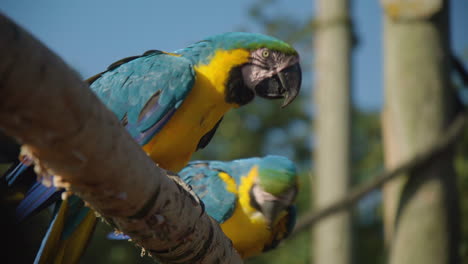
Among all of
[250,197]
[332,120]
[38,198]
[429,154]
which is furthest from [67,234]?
[332,120]

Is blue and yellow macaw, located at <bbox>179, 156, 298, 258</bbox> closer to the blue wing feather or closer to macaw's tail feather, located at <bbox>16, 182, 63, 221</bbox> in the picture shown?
the blue wing feather

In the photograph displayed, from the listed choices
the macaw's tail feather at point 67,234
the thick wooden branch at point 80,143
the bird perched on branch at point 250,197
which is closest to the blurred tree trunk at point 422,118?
the bird perched on branch at point 250,197

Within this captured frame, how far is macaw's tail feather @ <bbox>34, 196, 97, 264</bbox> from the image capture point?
137cm

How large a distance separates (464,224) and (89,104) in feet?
19.0

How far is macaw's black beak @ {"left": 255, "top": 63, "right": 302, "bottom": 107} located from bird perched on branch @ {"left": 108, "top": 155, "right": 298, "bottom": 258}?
0.46 m

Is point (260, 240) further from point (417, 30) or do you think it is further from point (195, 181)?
point (417, 30)

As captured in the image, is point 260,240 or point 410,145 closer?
point 260,240

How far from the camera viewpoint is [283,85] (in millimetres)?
1558

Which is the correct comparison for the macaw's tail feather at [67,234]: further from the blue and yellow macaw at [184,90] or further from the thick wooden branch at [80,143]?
the thick wooden branch at [80,143]

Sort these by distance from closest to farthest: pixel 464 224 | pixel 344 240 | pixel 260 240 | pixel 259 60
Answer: pixel 259 60 → pixel 260 240 → pixel 344 240 → pixel 464 224

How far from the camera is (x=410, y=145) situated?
3.07 meters

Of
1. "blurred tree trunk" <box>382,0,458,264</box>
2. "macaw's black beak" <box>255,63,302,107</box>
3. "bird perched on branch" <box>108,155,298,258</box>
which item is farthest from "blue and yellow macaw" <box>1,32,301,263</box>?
"blurred tree trunk" <box>382,0,458,264</box>

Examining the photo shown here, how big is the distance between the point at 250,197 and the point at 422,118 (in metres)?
1.59

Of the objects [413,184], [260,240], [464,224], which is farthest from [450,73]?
[464,224]
